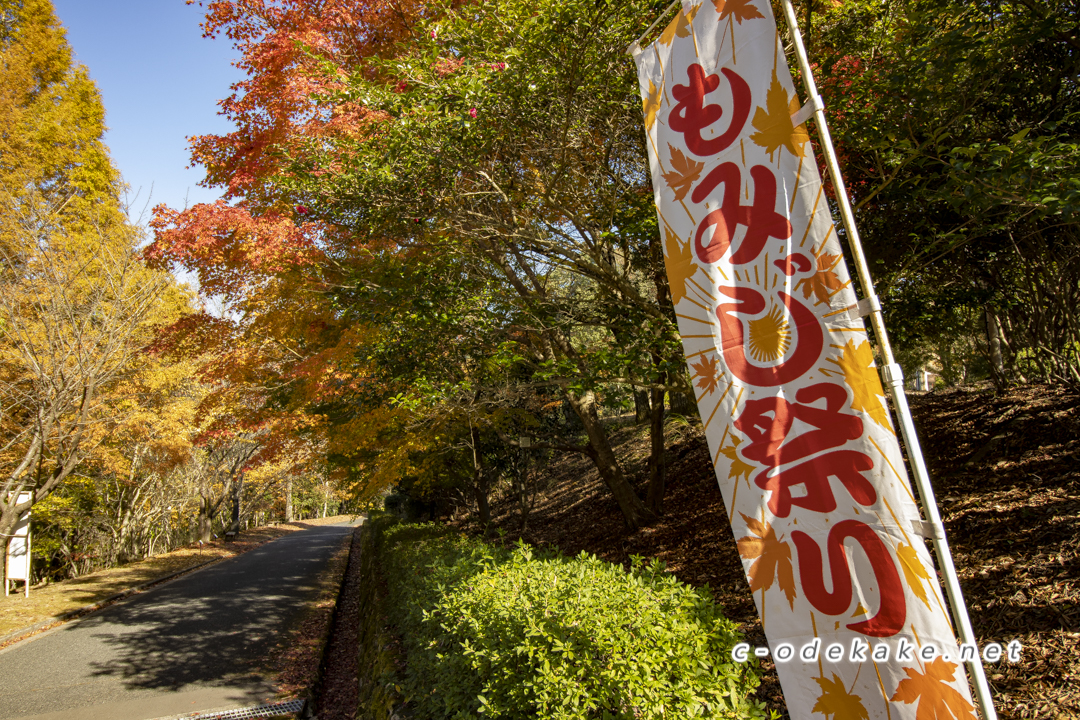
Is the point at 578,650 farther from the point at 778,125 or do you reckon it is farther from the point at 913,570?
the point at 778,125

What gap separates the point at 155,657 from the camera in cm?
851

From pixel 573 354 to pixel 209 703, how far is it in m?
5.94

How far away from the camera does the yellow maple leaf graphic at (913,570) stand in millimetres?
2121

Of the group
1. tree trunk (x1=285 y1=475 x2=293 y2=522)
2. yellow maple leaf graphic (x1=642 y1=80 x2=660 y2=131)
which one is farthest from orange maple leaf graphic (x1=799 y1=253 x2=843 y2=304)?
tree trunk (x1=285 y1=475 x2=293 y2=522)

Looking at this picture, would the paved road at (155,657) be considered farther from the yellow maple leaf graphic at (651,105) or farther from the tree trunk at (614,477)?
the yellow maple leaf graphic at (651,105)

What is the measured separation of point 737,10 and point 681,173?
2.63 ft

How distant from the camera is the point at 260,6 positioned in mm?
9867

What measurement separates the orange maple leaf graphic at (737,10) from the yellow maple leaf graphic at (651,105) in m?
0.46

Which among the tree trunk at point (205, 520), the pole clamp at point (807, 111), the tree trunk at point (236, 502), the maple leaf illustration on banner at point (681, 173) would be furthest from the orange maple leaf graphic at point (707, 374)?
the tree trunk at point (236, 502)

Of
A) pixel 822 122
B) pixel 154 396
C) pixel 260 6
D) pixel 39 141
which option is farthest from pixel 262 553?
pixel 822 122

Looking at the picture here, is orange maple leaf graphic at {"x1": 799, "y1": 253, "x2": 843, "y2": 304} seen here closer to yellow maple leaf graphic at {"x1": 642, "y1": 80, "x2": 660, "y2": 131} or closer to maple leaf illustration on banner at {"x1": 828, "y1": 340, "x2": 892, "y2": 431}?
maple leaf illustration on banner at {"x1": 828, "y1": 340, "x2": 892, "y2": 431}

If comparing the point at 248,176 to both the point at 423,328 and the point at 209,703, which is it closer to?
the point at 423,328

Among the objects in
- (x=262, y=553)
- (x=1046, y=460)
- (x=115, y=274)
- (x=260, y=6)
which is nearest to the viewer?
(x=1046, y=460)

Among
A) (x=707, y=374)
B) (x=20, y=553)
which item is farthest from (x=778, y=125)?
(x=20, y=553)
